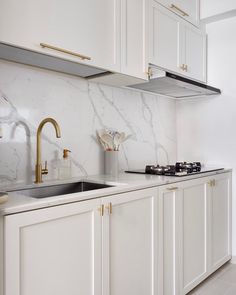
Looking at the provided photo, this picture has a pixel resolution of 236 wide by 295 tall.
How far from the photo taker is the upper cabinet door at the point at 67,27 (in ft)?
4.49

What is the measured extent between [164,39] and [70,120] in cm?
100

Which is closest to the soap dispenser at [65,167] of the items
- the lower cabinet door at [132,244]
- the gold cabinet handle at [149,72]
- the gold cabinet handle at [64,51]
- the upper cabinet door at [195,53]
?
the lower cabinet door at [132,244]

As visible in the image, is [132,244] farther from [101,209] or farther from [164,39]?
[164,39]

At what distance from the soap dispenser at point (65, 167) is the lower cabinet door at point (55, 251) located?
58 cm

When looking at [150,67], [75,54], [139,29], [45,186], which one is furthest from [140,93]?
[45,186]

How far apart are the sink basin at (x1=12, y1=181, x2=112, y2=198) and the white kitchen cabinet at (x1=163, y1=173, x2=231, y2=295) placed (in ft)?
1.57

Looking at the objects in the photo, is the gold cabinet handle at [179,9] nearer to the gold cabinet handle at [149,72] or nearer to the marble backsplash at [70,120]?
the gold cabinet handle at [149,72]

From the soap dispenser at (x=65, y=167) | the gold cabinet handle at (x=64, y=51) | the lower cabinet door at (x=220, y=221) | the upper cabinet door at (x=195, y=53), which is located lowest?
the lower cabinet door at (x=220, y=221)

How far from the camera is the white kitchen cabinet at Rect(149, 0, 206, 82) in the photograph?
2225mm

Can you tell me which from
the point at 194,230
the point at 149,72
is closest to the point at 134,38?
the point at 149,72

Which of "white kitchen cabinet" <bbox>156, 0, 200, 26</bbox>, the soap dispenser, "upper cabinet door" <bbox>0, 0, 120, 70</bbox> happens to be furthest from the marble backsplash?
"white kitchen cabinet" <bbox>156, 0, 200, 26</bbox>

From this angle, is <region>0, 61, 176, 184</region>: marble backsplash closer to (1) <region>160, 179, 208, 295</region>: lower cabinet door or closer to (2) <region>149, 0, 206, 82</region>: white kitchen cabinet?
(2) <region>149, 0, 206, 82</region>: white kitchen cabinet

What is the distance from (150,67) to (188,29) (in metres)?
0.76

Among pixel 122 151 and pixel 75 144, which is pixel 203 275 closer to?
pixel 122 151
